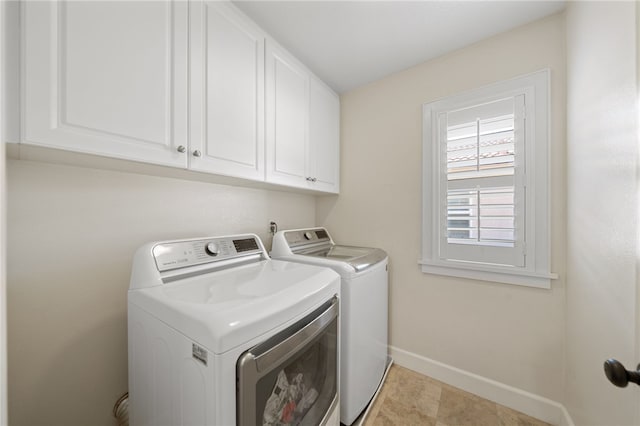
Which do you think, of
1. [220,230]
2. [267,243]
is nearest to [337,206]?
[267,243]

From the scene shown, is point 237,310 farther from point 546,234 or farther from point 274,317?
point 546,234

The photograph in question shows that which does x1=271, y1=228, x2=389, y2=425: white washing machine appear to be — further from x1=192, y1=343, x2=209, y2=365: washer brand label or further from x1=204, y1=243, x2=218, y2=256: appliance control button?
x1=192, y1=343, x2=209, y2=365: washer brand label

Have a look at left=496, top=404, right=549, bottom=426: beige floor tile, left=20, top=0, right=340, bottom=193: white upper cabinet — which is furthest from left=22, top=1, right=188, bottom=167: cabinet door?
left=496, top=404, right=549, bottom=426: beige floor tile

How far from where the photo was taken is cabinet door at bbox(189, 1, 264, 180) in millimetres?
1062

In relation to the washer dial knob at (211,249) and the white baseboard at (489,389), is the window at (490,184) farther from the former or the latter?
the washer dial knob at (211,249)

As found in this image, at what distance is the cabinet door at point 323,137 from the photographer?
1.81 m

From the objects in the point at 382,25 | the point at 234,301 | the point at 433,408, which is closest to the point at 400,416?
the point at 433,408

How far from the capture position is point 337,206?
2.20m

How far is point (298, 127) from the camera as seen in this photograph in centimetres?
165

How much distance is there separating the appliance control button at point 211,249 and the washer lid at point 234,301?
106 mm

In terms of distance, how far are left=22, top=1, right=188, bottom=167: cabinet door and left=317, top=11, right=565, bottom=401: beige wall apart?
1.46 meters

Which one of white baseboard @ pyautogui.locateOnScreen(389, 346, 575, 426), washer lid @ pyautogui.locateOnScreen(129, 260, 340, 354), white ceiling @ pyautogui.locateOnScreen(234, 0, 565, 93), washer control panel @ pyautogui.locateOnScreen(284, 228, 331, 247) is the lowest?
white baseboard @ pyautogui.locateOnScreen(389, 346, 575, 426)

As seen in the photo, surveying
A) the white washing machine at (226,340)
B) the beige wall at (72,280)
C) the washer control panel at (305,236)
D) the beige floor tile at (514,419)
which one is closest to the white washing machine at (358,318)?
the washer control panel at (305,236)

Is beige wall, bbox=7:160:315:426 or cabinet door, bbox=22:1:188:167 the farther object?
beige wall, bbox=7:160:315:426
